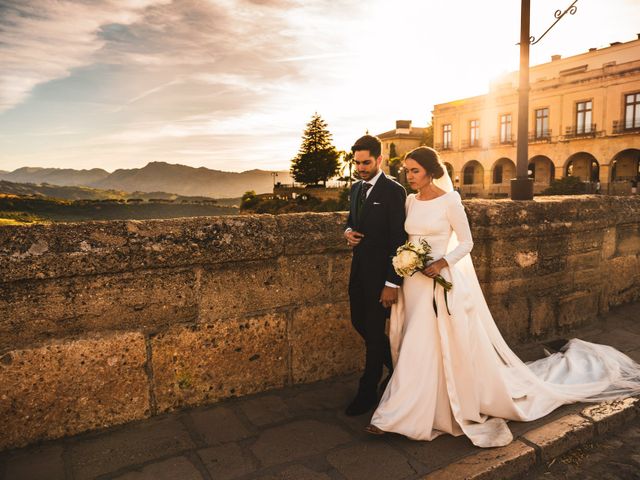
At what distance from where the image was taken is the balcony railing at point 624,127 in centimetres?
3447

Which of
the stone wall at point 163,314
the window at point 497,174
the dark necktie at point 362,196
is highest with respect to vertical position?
the window at point 497,174

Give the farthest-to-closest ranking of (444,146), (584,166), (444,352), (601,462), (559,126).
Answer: (444,146) → (584,166) → (559,126) → (444,352) → (601,462)

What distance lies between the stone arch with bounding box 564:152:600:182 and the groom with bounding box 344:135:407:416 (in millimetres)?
41257

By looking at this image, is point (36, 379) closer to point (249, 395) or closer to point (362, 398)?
point (249, 395)

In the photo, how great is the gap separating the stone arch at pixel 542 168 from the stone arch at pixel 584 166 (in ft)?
5.89

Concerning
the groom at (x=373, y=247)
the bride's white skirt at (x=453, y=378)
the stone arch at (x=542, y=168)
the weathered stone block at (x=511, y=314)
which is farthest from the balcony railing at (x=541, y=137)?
the groom at (x=373, y=247)

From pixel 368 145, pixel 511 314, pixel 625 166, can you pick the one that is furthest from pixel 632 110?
pixel 368 145

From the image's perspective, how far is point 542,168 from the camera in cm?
4259

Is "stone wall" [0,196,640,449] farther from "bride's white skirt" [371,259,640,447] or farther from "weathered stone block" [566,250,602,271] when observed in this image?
"weathered stone block" [566,250,602,271]

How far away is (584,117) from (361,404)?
4147cm

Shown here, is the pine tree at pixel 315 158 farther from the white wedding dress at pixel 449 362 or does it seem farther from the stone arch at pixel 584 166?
the white wedding dress at pixel 449 362

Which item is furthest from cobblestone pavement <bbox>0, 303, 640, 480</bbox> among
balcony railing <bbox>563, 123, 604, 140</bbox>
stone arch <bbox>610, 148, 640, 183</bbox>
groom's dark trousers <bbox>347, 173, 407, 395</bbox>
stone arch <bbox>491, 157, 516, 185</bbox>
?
stone arch <bbox>491, 157, 516, 185</bbox>

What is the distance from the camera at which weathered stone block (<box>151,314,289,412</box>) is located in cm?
312

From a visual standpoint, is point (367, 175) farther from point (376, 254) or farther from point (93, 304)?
point (93, 304)
